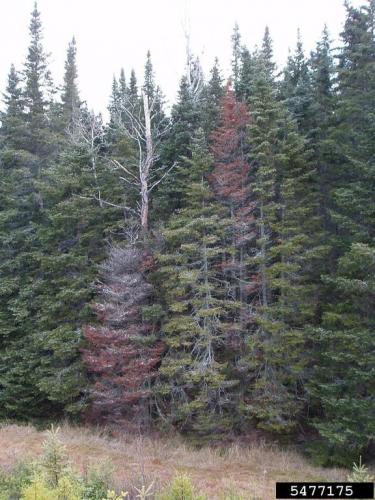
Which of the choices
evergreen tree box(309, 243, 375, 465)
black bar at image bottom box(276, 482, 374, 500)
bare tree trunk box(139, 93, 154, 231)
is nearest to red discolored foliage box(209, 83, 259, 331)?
evergreen tree box(309, 243, 375, 465)

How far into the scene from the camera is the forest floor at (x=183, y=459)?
11945 mm

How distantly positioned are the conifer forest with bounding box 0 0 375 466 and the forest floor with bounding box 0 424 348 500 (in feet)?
1.94

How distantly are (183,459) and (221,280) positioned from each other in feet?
20.3

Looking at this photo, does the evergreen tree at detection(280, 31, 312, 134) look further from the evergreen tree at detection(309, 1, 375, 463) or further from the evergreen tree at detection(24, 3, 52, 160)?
the evergreen tree at detection(24, 3, 52, 160)

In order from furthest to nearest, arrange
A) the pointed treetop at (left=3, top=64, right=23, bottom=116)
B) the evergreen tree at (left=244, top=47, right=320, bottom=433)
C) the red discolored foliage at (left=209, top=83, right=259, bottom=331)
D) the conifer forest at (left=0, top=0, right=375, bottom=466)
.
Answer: the pointed treetop at (left=3, top=64, right=23, bottom=116)
the red discolored foliage at (left=209, top=83, right=259, bottom=331)
the evergreen tree at (left=244, top=47, right=320, bottom=433)
the conifer forest at (left=0, top=0, right=375, bottom=466)

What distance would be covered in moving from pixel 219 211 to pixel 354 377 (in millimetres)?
7259

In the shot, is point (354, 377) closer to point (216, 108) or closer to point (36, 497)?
point (36, 497)

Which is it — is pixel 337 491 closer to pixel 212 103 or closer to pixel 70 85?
pixel 212 103

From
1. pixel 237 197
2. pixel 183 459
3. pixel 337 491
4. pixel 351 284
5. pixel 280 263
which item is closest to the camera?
pixel 337 491

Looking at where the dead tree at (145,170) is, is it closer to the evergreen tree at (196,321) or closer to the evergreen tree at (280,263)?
the evergreen tree at (196,321)

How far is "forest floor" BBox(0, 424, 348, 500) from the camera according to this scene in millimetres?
11945

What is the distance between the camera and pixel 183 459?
13766mm

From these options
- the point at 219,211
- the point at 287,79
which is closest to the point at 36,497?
the point at 219,211

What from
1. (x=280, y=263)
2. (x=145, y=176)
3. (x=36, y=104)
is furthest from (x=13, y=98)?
(x=280, y=263)
